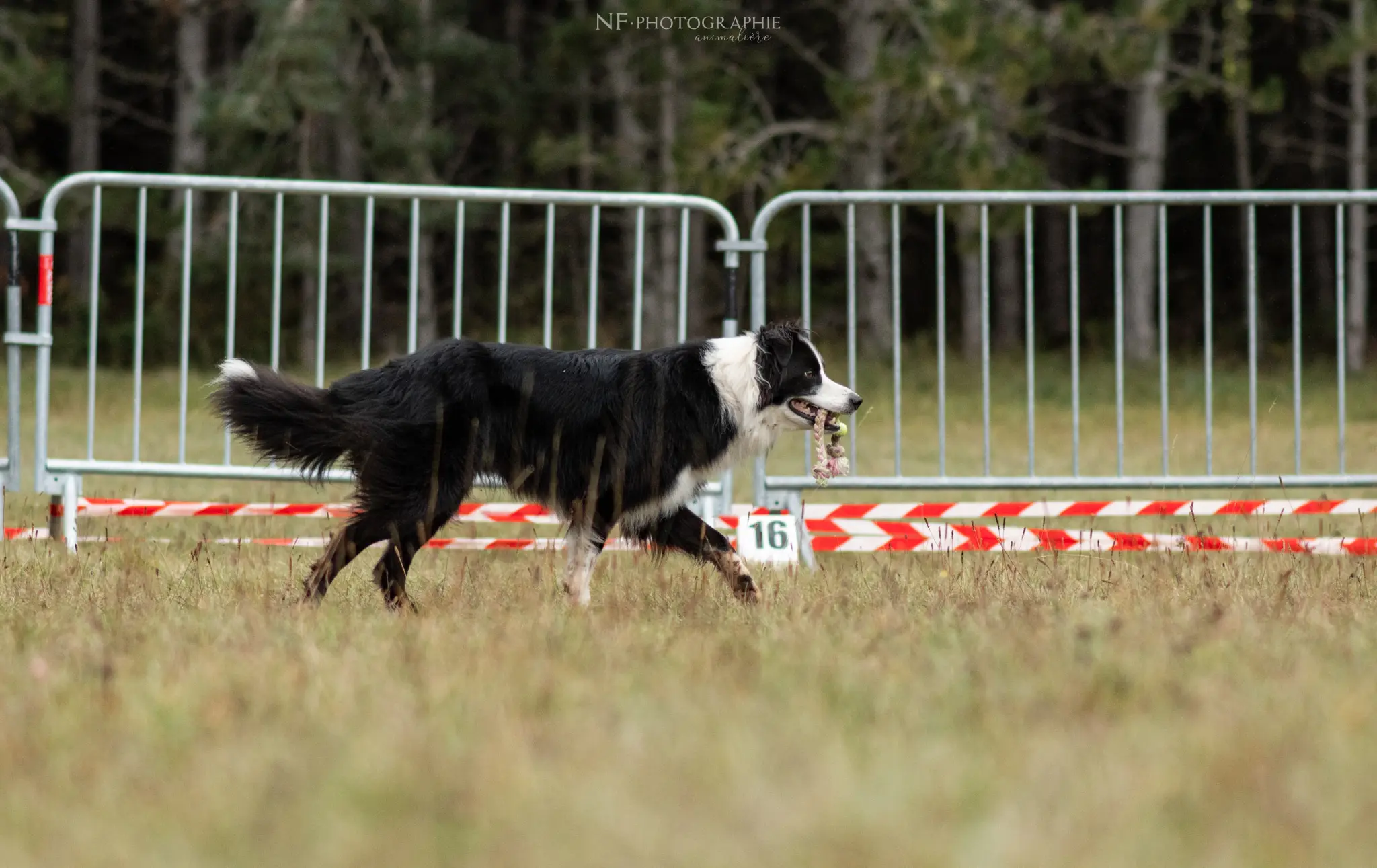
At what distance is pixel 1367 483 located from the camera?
6961 mm

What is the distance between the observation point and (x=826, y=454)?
242 inches

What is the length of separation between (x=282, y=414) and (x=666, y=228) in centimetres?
1448

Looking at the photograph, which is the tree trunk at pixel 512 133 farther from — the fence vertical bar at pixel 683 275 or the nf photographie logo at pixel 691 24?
the fence vertical bar at pixel 683 275

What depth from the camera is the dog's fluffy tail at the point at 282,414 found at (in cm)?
542

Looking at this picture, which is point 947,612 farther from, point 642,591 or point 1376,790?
point 1376,790

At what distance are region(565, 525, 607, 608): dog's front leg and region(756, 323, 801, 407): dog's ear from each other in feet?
2.54

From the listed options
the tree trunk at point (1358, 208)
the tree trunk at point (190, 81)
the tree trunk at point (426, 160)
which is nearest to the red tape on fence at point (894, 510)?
the tree trunk at point (426, 160)

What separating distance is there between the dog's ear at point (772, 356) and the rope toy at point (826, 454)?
0.24 meters

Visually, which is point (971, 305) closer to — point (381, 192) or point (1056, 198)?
point (1056, 198)

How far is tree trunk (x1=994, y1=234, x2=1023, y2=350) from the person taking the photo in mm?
25031

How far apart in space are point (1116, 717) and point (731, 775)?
3.24 ft

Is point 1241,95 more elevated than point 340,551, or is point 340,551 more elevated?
point 1241,95

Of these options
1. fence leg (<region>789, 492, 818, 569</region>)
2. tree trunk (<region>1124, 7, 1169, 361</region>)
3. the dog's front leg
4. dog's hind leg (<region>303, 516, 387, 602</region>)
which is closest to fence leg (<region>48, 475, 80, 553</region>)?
dog's hind leg (<region>303, 516, 387, 602</region>)

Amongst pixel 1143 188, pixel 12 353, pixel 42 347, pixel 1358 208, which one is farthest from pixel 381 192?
pixel 1358 208
